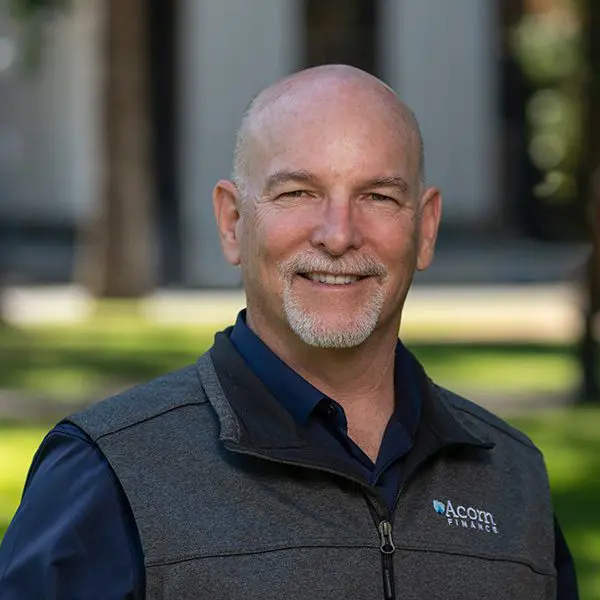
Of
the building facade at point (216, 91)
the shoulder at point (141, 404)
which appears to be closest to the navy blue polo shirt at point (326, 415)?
the shoulder at point (141, 404)

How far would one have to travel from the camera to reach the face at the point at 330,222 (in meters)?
2.89

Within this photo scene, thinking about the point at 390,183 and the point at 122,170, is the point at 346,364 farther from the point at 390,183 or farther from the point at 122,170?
the point at 122,170

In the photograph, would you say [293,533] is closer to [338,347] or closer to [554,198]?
[338,347]

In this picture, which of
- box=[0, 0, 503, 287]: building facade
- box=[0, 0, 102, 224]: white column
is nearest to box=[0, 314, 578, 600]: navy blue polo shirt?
box=[0, 0, 503, 287]: building facade

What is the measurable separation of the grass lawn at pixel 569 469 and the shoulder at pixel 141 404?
4.11 m

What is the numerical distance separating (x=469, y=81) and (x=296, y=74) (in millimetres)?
22522

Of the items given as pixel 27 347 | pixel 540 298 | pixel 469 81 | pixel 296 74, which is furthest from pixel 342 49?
pixel 296 74

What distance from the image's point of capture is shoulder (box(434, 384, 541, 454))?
3.14 metres

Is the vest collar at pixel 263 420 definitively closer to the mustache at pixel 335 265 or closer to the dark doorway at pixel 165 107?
the mustache at pixel 335 265

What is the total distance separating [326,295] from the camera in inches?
115

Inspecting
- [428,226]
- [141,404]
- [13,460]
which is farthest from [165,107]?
[141,404]

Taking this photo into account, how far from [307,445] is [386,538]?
0.60 ft

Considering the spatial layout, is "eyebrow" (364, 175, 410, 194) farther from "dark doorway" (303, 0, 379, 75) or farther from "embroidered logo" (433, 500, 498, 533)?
"dark doorway" (303, 0, 379, 75)

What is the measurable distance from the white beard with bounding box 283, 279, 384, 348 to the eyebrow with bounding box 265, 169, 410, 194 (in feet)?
0.51
